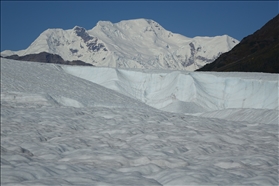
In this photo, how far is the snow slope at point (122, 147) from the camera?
1025cm

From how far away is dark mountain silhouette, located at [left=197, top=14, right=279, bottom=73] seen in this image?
130250 millimetres

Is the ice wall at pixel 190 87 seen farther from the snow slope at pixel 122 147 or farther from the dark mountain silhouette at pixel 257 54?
the dark mountain silhouette at pixel 257 54

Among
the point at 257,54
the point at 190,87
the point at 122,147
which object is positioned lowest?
the point at 122,147

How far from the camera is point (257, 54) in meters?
143

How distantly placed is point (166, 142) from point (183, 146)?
76 centimetres

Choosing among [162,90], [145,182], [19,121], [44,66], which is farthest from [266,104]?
→ [145,182]

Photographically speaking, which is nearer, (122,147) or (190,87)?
(122,147)

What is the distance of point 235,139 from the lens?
1664cm

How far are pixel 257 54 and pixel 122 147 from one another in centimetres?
13754

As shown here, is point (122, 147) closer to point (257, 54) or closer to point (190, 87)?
point (190, 87)

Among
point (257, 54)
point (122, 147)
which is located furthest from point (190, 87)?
point (257, 54)

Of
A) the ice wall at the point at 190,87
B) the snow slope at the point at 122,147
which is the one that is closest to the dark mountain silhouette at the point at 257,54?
the ice wall at the point at 190,87

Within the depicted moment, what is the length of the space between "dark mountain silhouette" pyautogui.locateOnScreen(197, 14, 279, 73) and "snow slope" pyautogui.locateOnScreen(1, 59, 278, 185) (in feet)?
363

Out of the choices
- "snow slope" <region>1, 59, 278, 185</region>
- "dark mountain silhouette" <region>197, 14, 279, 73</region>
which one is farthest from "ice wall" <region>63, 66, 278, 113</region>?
"dark mountain silhouette" <region>197, 14, 279, 73</region>
